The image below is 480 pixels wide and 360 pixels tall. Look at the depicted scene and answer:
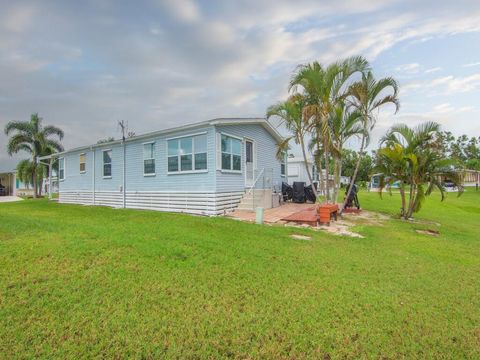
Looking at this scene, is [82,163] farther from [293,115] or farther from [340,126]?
[340,126]

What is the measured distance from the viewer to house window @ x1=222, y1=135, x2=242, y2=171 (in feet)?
36.7

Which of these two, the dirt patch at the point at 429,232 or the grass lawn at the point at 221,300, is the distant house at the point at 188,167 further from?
the dirt patch at the point at 429,232

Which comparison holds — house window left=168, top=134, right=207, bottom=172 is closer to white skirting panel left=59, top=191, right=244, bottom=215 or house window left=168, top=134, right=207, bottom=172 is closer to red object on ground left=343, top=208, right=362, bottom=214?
white skirting panel left=59, top=191, right=244, bottom=215

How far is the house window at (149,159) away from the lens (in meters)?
12.5

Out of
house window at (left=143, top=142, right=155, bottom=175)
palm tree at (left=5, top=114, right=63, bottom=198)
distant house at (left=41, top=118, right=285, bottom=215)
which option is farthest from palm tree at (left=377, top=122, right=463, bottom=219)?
palm tree at (left=5, top=114, right=63, bottom=198)

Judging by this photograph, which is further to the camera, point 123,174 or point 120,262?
point 123,174

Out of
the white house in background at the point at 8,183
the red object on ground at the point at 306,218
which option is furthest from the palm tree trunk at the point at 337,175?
the white house in background at the point at 8,183

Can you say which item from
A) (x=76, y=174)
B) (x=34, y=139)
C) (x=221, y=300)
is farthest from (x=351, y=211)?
(x=34, y=139)

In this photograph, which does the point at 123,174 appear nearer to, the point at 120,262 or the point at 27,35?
the point at 27,35

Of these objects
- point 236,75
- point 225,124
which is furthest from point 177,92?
point 225,124

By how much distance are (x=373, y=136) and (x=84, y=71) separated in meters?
12.5

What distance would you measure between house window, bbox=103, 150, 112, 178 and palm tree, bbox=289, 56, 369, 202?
10.0 meters

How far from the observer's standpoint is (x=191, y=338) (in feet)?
8.70

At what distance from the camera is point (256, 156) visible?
44.2 ft
